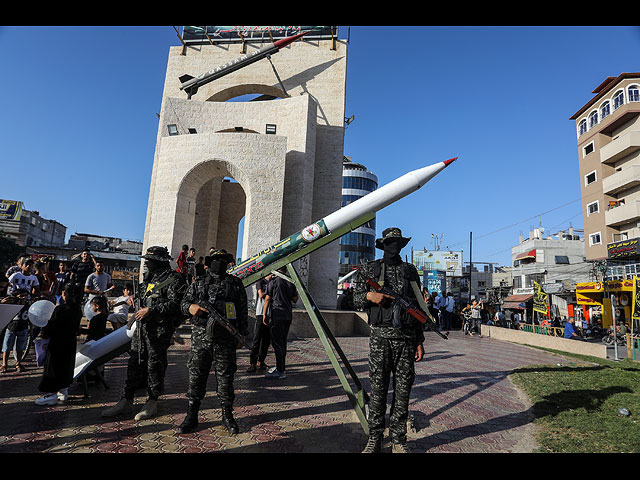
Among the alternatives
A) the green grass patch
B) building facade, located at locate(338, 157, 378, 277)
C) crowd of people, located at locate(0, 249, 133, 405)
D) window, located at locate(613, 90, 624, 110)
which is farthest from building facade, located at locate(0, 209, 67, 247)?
window, located at locate(613, 90, 624, 110)

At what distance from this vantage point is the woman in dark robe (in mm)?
4441

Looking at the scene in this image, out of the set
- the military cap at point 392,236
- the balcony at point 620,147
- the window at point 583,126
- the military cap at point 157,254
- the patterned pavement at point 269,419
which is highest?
the window at point 583,126

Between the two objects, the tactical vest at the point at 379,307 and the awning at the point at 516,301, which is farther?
the awning at the point at 516,301

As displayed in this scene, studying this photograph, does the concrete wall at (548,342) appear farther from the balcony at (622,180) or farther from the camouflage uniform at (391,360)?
the balcony at (622,180)

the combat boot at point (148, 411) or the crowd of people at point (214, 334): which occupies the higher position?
the crowd of people at point (214, 334)

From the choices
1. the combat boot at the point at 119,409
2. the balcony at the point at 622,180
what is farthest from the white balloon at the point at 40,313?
the balcony at the point at 622,180

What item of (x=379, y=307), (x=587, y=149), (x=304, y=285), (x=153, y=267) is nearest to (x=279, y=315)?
(x=304, y=285)

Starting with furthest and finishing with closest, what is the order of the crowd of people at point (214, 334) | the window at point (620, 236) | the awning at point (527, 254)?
the awning at point (527, 254) < the window at point (620, 236) < the crowd of people at point (214, 334)

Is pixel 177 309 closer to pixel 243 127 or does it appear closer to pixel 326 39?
pixel 243 127

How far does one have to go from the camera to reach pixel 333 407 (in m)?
5.02

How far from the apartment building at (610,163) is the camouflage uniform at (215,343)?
35291 millimetres

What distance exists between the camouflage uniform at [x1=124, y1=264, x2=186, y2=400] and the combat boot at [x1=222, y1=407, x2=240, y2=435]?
101 centimetres

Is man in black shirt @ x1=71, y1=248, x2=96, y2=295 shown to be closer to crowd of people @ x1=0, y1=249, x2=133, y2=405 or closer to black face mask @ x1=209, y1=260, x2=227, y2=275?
crowd of people @ x1=0, y1=249, x2=133, y2=405

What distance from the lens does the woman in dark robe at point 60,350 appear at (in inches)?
175
